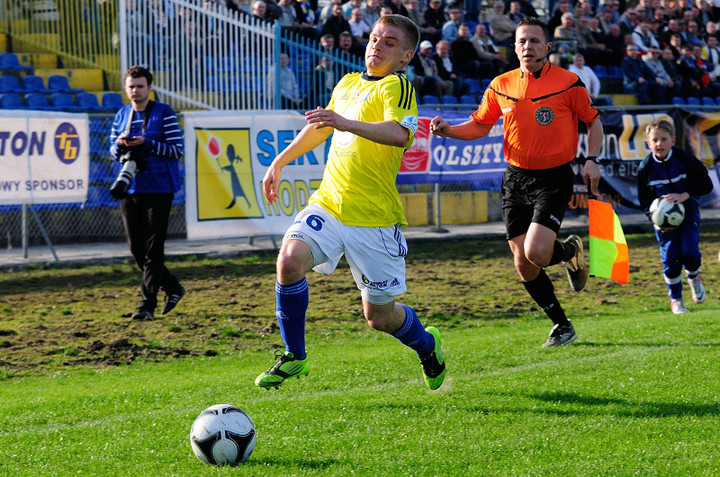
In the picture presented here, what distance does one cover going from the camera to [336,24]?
1692 centimetres

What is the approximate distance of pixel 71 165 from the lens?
11891 millimetres

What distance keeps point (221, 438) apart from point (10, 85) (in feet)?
39.9

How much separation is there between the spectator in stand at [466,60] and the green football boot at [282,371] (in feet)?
46.5

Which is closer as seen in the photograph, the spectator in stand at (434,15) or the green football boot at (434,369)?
the green football boot at (434,369)

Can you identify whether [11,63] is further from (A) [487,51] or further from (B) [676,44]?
(B) [676,44]

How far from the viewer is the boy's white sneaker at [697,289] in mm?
9383

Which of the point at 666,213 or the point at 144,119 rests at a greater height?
the point at 144,119

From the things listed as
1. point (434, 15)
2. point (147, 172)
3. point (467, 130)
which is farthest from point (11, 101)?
point (467, 130)

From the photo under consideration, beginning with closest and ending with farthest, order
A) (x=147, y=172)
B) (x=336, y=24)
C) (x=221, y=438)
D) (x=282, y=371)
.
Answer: (x=221, y=438)
(x=282, y=371)
(x=147, y=172)
(x=336, y=24)

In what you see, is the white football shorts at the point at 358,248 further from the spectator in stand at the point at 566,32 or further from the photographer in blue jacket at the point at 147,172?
the spectator in stand at the point at 566,32

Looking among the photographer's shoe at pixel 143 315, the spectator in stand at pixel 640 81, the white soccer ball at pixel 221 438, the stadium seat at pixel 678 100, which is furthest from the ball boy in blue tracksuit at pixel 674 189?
the stadium seat at pixel 678 100

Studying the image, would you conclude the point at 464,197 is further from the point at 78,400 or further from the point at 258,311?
the point at 78,400

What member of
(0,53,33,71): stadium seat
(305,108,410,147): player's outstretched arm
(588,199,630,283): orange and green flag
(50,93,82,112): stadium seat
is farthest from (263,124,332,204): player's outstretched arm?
(0,53,33,71): stadium seat

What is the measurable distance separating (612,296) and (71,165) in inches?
272
